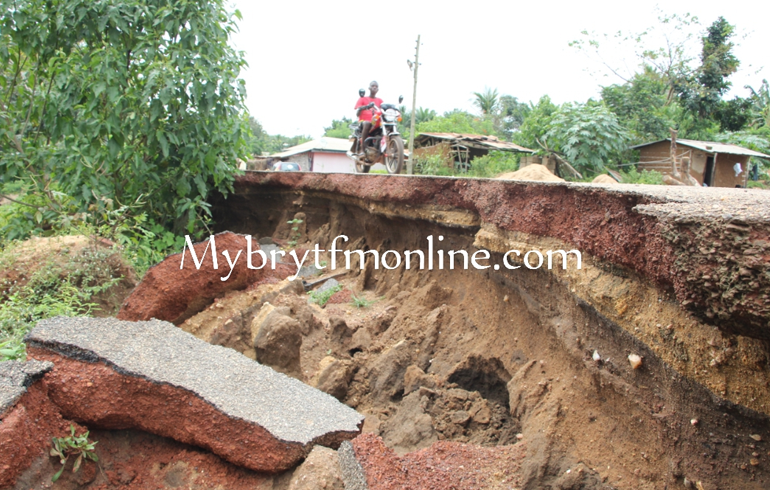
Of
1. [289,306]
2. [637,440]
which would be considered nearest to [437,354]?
[289,306]

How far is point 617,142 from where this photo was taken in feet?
48.5

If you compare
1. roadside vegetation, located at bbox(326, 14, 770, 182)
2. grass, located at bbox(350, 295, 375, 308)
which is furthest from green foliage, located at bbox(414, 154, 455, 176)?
grass, located at bbox(350, 295, 375, 308)

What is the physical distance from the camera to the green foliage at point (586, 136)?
46.2 ft

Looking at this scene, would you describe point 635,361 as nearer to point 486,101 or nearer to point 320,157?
point 320,157

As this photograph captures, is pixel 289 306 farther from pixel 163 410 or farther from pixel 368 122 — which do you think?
pixel 368 122

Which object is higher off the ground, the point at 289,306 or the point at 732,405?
the point at 732,405

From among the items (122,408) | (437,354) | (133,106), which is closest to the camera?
(122,408)

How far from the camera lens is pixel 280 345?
12.3 ft

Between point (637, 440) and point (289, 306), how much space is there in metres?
3.12

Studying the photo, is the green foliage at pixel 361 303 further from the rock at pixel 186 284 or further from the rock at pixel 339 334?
the rock at pixel 186 284

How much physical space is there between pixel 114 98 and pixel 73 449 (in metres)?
4.72

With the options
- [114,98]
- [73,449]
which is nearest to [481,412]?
[73,449]

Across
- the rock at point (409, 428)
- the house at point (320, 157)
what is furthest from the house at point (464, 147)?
the rock at point (409, 428)

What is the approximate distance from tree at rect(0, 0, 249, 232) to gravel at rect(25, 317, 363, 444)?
3568 millimetres
